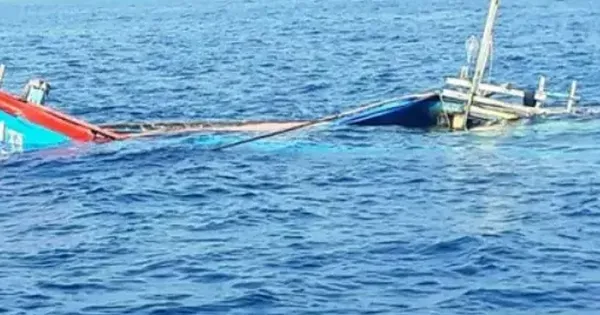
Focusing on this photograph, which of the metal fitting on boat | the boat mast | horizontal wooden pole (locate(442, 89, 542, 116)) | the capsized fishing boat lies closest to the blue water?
the capsized fishing boat

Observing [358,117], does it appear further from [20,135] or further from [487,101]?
[20,135]

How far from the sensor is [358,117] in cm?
3597

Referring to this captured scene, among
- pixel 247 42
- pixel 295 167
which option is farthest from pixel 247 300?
pixel 247 42

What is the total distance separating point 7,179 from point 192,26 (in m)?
55.6

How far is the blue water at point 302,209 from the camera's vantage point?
20.5 metres

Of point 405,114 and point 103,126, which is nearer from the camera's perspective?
point 405,114

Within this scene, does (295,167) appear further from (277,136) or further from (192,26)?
(192,26)

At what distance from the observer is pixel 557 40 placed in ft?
199

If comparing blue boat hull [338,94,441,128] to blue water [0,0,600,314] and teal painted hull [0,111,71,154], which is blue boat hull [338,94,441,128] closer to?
blue water [0,0,600,314]

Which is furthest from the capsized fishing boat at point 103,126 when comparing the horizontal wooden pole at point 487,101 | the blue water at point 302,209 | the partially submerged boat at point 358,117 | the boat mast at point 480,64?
the boat mast at point 480,64

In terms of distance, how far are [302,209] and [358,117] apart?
9.95 m

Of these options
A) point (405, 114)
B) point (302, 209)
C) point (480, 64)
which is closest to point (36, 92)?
point (405, 114)

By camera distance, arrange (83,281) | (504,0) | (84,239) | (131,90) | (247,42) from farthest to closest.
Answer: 1. (504,0)
2. (247,42)
3. (131,90)
4. (84,239)
5. (83,281)

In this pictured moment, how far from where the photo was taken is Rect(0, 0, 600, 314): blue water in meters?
20.5
